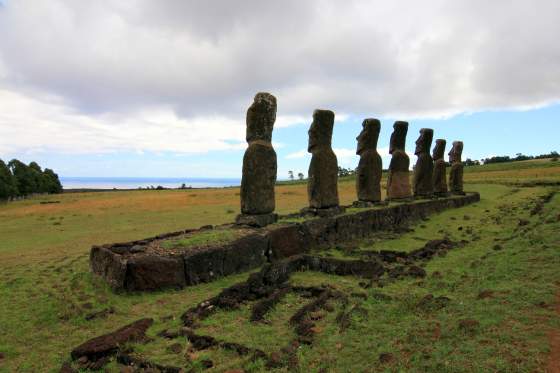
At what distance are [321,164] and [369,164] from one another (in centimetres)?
385

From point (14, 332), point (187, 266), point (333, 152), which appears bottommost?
point (14, 332)

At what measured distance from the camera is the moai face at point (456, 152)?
26.2 metres

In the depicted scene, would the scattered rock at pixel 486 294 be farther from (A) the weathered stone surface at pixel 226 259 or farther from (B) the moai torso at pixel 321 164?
(B) the moai torso at pixel 321 164

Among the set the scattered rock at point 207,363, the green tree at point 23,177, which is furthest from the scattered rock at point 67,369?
the green tree at point 23,177

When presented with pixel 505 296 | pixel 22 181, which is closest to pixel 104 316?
pixel 505 296

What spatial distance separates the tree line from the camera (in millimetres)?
56469

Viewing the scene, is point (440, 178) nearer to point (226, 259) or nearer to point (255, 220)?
point (255, 220)

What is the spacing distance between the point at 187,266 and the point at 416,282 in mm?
4258

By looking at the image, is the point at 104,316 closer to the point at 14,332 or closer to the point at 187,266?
the point at 14,332

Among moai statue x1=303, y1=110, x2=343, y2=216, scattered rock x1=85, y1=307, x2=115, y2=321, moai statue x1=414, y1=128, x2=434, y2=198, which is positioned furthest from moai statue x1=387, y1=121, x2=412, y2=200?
scattered rock x1=85, y1=307, x2=115, y2=321

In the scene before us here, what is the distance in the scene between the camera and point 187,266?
8.32 metres

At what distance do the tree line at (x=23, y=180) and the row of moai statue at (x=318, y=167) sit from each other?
5391cm

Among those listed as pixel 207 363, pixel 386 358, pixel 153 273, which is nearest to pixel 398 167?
pixel 153 273

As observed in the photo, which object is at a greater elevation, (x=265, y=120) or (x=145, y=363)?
(x=265, y=120)
